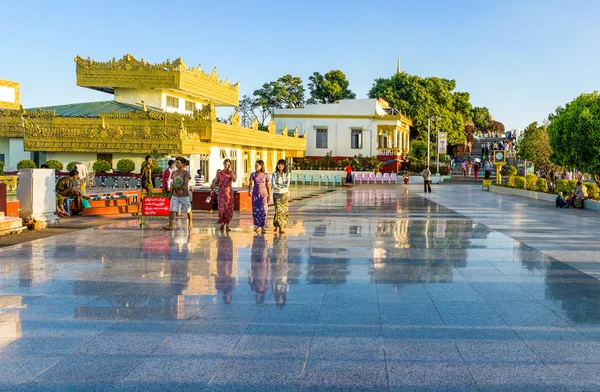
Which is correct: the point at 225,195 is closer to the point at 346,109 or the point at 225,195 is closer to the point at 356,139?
the point at 346,109

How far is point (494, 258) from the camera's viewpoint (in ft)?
34.5

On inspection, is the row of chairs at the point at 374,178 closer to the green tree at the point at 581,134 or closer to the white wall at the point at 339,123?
the white wall at the point at 339,123

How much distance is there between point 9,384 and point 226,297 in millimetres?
3125

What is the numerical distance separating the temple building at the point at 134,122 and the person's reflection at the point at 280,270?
20115 mm

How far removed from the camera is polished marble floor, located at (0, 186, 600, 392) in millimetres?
4730

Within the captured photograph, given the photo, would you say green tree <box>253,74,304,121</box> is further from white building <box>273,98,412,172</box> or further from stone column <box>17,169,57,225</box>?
stone column <box>17,169,57,225</box>

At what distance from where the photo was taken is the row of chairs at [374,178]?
165 ft

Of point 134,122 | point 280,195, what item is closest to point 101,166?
point 134,122

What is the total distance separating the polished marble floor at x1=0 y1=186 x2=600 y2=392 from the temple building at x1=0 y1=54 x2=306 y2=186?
68.9ft

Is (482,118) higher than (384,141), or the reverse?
(482,118)

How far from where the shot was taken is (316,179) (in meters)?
49.8

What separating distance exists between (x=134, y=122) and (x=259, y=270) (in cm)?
2462

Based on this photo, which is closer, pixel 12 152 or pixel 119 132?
pixel 119 132

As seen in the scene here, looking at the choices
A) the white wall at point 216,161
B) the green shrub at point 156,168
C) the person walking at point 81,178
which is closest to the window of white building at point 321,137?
the white wall at point 216,161
